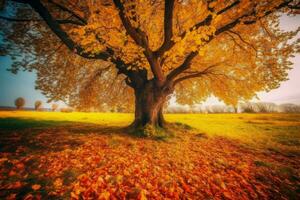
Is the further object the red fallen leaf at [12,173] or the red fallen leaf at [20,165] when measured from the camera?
the red fallen leaf at [20,165]

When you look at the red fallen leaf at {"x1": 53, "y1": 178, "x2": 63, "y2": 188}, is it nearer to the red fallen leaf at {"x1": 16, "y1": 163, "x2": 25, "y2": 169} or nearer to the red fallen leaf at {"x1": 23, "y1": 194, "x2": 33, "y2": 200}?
the red fallen leaf at {"x1": 23, "y1": 194, "x2": 33, "y2": 200}

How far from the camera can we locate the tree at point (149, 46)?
21.8 ft

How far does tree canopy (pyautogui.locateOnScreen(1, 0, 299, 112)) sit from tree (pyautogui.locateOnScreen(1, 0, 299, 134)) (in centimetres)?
5

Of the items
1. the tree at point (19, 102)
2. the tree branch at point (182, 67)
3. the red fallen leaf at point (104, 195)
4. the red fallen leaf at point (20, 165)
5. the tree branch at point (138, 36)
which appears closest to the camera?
the red fallen leaf at point (104, 195)

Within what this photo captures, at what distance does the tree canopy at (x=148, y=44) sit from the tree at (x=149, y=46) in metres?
0.05

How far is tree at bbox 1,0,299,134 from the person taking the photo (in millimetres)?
6637

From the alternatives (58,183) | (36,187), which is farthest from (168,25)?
(36,187)

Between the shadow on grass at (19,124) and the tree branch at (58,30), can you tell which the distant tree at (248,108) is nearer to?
the tree branch at (58,30)

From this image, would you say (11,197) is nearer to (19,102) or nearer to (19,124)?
(19,124)

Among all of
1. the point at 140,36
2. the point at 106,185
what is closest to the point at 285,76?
the point at 140,36

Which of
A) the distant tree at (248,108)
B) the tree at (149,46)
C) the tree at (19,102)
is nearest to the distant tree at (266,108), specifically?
the distant tree at (248,108)

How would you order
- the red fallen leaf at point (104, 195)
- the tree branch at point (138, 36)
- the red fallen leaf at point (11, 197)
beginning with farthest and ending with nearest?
the tree branch at point (138, 36)
the red fallen leaf at point (104, 195)
the red fallen leaf at point (11, 197)

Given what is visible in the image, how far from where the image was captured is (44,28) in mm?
10836

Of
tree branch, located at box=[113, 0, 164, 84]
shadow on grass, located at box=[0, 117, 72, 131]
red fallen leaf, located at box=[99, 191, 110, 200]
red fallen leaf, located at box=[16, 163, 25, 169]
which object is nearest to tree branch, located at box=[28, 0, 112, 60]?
tree branch, located at box=[113, 0, 164, 84]
